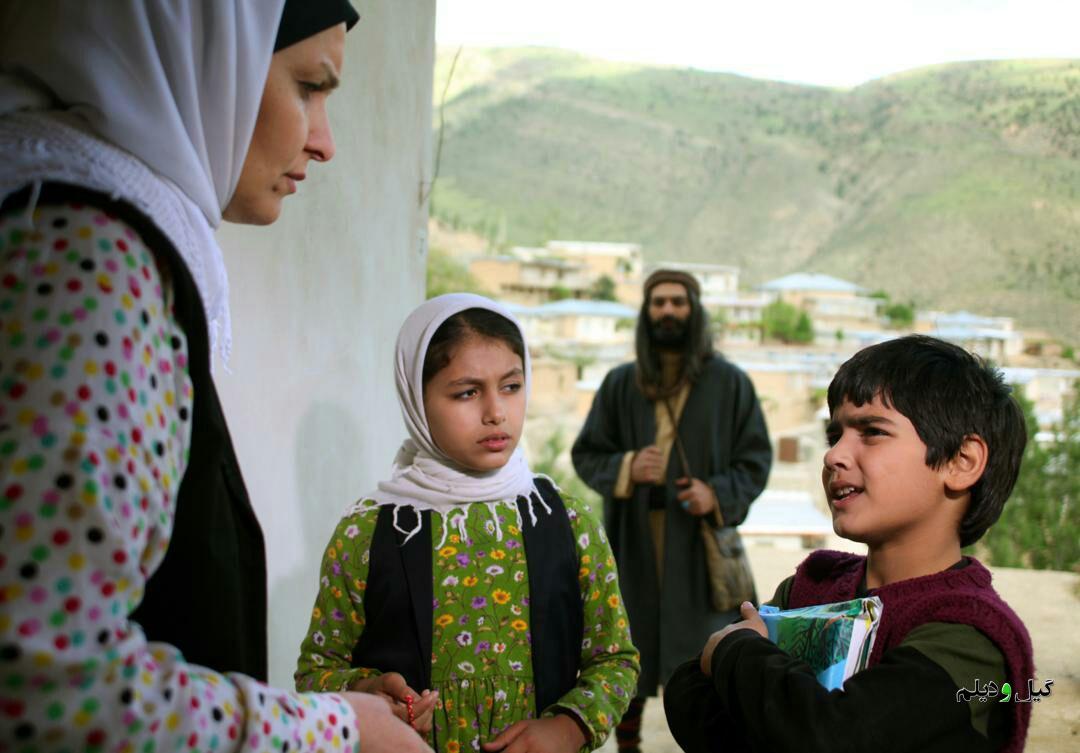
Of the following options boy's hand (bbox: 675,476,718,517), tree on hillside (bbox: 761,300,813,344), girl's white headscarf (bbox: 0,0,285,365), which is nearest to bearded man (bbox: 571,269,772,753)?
boy's hand (bbox: 675,476,718,517)

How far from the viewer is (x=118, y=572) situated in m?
0.90

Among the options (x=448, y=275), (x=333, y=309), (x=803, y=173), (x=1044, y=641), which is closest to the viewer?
(x=333, y=309)

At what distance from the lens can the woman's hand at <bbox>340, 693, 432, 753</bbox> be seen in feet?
3.77

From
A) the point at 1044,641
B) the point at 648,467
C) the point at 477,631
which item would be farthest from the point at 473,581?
the point at 1044,641

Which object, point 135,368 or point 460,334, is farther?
point 460,334

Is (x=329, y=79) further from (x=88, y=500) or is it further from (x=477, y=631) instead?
(x=477, y=631)

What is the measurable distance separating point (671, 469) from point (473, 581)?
93.7 inches

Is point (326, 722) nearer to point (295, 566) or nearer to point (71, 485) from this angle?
point (71, 485)

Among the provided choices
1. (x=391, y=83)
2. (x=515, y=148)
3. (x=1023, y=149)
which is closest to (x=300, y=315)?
(x=391, y=83)

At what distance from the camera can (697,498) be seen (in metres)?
4.09

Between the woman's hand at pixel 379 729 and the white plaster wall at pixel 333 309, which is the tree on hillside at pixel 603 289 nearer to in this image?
the white plaster wall at pixel 333 309

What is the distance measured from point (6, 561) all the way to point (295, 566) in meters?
2.26

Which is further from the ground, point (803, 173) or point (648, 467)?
point (803, 173)

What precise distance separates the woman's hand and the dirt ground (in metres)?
3.07
